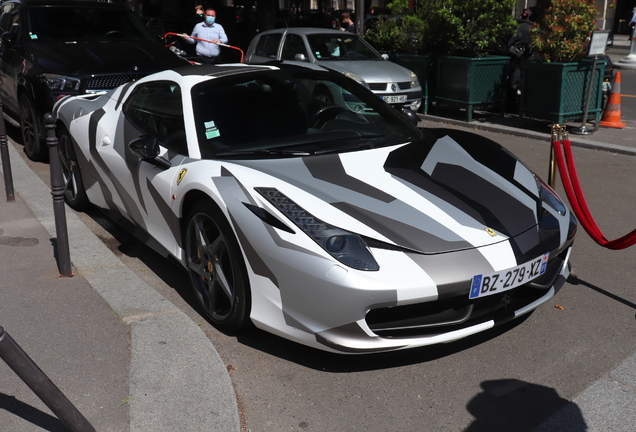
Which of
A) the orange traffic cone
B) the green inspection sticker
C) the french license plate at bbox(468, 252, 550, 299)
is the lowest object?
the orange traffic cone

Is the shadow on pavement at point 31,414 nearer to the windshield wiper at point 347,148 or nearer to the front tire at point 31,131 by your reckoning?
the windshield wiper at point 347,148

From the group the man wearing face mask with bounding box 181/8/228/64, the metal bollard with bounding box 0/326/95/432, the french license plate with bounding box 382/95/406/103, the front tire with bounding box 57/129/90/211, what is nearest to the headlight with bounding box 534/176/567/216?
the metal bollard with bounding box 0/326/95/432

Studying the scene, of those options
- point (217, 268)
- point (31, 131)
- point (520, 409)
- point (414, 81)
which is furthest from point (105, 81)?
point (520, 409)

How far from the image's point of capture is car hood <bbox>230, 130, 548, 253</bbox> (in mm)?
3307

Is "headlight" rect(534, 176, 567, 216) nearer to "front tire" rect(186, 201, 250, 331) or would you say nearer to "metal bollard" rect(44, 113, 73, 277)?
"front tire" rect(186, 201, 250, 331)

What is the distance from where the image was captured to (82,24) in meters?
8.90

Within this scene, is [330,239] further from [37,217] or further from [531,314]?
[37,217]

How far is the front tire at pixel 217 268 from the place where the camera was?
11.6 ft

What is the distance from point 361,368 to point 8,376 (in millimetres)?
1737

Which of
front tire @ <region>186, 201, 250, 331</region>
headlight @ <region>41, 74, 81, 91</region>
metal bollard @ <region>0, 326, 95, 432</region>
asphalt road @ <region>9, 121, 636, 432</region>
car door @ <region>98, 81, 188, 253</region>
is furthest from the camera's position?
headlight @ <region>41, 74, 81, 91</region>

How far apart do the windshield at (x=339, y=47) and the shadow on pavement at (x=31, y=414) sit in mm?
9496

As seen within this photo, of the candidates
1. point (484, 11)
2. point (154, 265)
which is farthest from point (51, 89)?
point (484, 11)

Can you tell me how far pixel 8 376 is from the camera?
10.8ft

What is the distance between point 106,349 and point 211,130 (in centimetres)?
145
